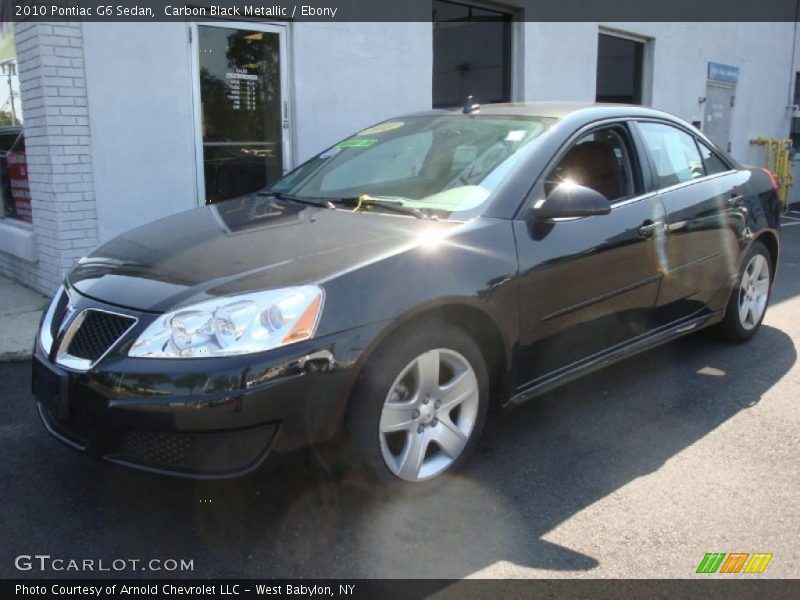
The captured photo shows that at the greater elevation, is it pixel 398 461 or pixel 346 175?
pixel 346 175

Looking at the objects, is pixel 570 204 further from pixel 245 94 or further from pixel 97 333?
pixel 245 94

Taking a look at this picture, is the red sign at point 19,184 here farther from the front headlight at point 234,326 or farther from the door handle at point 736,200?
the door handle at point 736,200

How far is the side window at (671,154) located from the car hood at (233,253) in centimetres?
160

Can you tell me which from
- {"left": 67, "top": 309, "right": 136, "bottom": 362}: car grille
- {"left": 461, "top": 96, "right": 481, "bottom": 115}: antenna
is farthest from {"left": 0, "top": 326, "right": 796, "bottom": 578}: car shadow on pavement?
{"left": 461, "top": 96, "right": 481, "bottom": 115}: antenna

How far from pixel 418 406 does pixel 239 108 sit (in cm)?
437

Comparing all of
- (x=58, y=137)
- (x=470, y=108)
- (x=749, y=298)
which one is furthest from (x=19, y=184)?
(x=749, y=298)

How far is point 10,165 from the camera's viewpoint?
672cm

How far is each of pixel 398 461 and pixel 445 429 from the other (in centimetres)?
26

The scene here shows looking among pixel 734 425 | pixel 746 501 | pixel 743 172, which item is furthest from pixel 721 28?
pixel 746 501

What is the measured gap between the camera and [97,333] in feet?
8.62

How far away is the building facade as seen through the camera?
5477mm

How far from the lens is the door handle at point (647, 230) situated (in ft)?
12.0

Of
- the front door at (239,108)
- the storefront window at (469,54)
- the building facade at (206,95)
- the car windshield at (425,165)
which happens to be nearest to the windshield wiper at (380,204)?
the car windshield at (425,165)

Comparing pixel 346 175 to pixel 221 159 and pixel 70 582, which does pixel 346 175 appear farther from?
pixel 221 159
